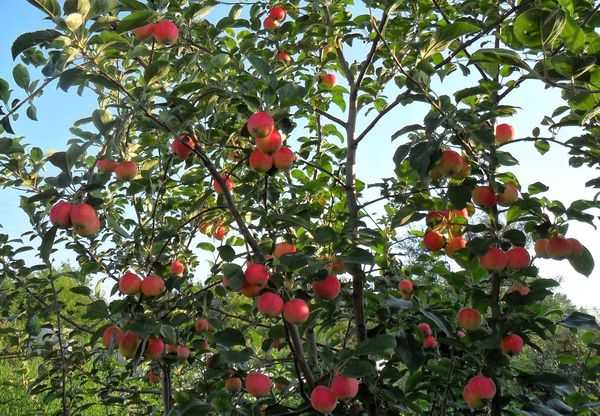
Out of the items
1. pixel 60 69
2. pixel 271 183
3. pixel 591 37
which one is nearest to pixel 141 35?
pixel 60 69

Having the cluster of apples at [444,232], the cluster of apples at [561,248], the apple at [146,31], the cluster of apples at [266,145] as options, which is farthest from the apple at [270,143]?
the cluster of apples at [561,248]

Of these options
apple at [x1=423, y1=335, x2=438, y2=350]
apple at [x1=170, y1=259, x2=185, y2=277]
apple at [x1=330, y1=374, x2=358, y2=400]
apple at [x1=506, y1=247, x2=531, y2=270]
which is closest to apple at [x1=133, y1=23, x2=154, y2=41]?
apple at [x1=170, y1=259, x2=185, y2=277]

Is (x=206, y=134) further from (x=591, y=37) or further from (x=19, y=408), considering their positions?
(x=19, y=408)

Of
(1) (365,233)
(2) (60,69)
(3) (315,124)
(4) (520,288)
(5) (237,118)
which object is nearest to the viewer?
(2) (60,69)

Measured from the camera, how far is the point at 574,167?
195cm

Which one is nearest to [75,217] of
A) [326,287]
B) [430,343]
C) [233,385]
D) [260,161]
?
[260,161]

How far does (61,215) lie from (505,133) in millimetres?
1409

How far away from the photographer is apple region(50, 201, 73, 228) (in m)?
1.34

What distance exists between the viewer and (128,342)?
5.71 ft

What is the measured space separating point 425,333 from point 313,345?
44 centimetres

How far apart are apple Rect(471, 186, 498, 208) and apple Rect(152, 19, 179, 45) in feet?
3.32

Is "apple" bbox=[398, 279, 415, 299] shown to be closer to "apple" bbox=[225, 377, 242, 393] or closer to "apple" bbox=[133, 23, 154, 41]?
"apple" bbox=[225, 377, 242, 393]

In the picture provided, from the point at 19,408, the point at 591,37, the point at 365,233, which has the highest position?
the point at 19,408

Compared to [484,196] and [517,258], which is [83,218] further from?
[517,258]
